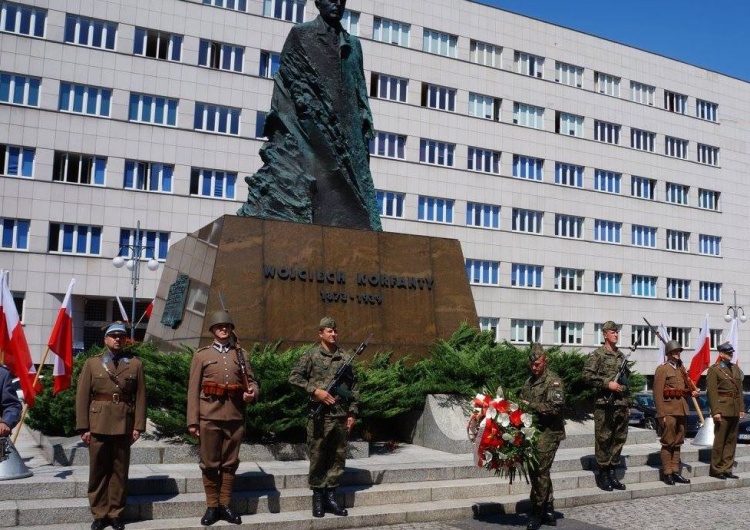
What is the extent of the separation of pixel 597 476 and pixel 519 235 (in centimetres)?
3527

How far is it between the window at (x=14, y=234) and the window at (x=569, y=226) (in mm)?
28284

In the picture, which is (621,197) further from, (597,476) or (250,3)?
(597,476)

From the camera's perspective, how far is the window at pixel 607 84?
49.9 metres

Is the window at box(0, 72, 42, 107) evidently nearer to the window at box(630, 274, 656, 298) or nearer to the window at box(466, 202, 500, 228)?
the window at box(466, 202, 500, 228)

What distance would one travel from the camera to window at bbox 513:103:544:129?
46.4 m

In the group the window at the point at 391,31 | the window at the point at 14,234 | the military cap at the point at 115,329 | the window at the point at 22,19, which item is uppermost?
the window at the point at 391,31

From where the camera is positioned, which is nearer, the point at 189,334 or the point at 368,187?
the point at 189,334

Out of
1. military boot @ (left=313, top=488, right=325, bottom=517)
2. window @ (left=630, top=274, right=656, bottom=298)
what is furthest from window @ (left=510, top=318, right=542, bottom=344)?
military boot @ (left=313, top=488, right=325, bottom=517)

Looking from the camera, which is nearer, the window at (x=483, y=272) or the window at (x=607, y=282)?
the window at (x=483, y=272)

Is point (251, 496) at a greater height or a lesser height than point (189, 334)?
lesser

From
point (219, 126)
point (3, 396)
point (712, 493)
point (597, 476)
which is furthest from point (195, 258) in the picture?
point (219, 126)

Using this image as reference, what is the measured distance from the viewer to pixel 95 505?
759 cm

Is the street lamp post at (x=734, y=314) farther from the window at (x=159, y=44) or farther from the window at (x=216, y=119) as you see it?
the window at (x=159, y=44)

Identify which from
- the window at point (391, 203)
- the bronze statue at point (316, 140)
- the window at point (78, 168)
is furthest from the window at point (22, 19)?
the bronze statue at point (316, 140)
